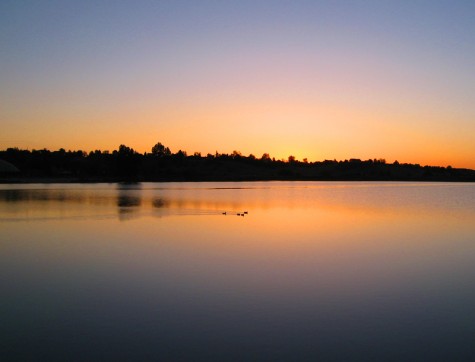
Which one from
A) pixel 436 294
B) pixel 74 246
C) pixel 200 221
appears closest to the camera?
pixel 436 294

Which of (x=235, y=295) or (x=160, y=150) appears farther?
(x=160, y=150)

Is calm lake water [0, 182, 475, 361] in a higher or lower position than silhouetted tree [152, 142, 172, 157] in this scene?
lower

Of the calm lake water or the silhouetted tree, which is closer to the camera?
the calm lake water

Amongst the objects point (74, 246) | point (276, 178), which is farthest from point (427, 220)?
point (276, 178)

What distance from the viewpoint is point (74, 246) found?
590 inches

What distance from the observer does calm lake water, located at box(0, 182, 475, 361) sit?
6.57 m

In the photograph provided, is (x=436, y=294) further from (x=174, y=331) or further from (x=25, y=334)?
(x=25, y=334)

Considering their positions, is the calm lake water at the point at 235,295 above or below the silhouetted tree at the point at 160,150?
below

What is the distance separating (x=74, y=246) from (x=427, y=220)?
55.6 ft

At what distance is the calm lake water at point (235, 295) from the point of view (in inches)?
259

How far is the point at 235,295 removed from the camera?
9.18 meters

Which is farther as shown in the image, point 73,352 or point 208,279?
point 208,279

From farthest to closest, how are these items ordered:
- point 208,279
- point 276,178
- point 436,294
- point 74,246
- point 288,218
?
point 276,178 → point 288,218 → point 74,246 → point 208,279 → point 436,294

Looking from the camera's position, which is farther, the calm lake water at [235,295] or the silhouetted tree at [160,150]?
the silhouetted tree at [160,150]
